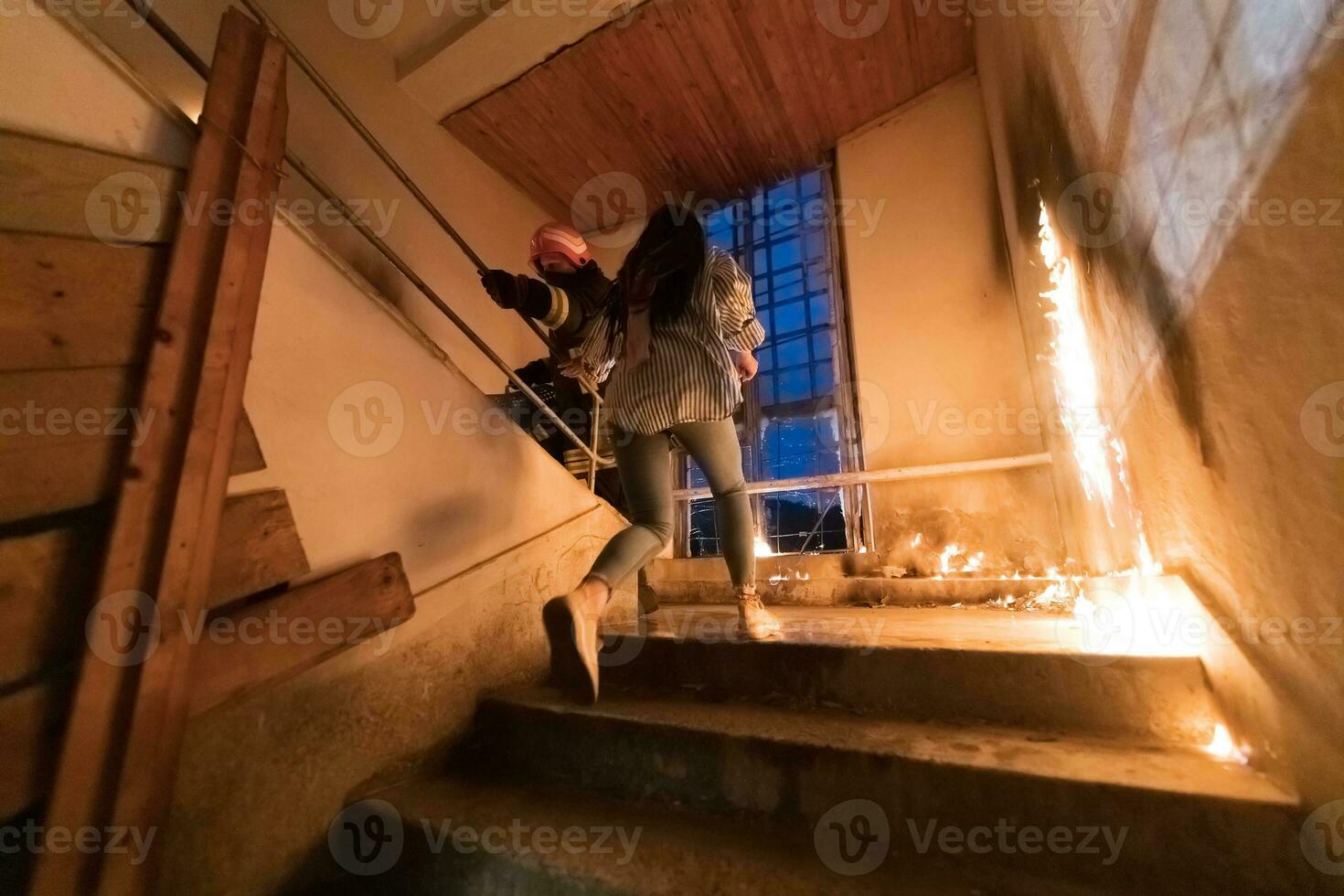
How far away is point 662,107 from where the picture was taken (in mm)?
3176

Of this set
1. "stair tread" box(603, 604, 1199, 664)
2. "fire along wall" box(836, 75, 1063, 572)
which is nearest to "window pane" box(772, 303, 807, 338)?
"fire along wall" box(836, 75, 1063, 572)

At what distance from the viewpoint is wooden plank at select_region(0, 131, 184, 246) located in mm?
859

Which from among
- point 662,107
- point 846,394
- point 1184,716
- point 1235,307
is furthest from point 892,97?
point 1184,716

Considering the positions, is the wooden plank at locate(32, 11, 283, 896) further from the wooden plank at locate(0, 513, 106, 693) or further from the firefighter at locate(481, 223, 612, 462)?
the firefighter at locate(481, 223, 612, 462)

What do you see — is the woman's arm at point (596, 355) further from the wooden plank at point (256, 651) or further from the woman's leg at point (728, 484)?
the wooden plank at point (256, 651)

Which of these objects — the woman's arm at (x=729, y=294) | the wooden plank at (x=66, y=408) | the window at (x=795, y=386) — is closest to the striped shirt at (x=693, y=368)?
the woman's arm at (x=729, y=294)

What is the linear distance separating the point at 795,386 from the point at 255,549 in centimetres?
286

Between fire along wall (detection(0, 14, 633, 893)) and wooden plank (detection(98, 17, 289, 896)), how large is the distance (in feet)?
0.28

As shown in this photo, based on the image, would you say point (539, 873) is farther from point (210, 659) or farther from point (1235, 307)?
point (1235, 307)

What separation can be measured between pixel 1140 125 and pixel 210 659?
75.3 inches

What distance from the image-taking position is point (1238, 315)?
0.67 metres

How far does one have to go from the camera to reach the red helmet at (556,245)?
1602mm

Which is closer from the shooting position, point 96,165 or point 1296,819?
point 1296,819

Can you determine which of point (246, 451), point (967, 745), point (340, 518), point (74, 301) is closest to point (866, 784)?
point (967, 745)
